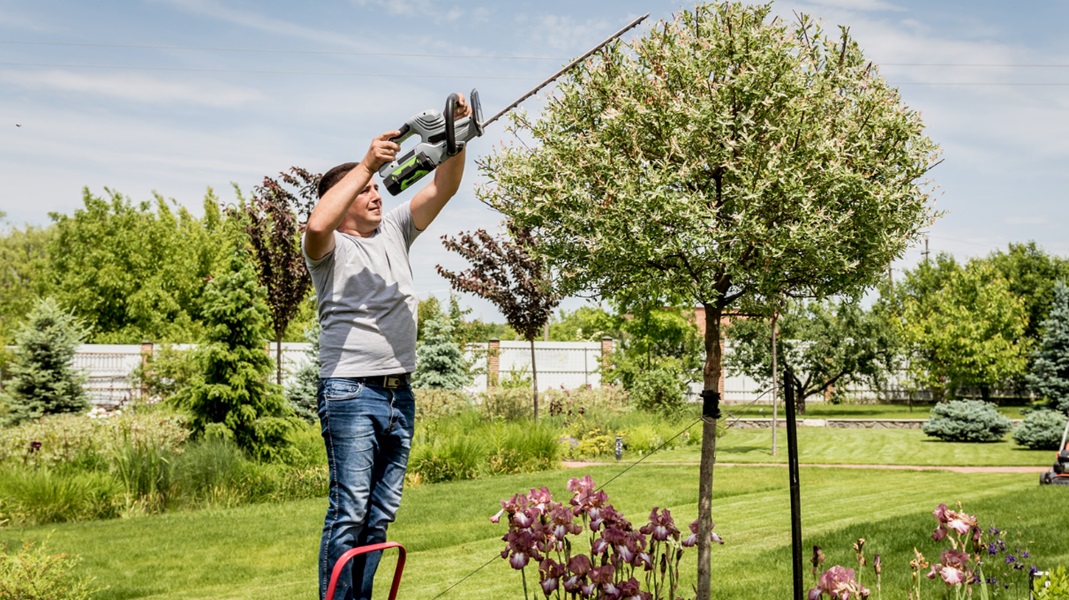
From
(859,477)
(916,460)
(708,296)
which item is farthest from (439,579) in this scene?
(916,460)

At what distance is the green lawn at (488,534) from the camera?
5.85 meters

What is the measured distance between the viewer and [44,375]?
52.7 ft

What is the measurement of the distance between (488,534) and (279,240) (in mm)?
9077

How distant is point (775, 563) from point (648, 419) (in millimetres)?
11748

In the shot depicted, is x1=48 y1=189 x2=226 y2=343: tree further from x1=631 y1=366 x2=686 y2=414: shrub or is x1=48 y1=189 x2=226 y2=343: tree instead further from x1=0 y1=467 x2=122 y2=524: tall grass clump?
x1=0 y1=467 x2=122 y2=524: tall grass clump

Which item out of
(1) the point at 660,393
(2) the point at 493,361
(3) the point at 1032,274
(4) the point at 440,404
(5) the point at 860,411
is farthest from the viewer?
(3) the point at 1032,274

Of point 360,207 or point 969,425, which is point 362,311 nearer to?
point 360,207

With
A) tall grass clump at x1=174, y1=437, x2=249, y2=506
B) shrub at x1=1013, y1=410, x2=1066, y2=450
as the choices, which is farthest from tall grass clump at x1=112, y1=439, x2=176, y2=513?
shrub at x1=1013, y1=410, x2=1066, y2=450

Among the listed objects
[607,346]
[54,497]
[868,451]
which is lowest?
[868,451]

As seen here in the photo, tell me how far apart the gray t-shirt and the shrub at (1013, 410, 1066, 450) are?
647 inches

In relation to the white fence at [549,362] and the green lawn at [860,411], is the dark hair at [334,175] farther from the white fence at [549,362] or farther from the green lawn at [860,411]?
the white fence at [549,362]

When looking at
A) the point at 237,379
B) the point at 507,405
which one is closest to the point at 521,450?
the point at 237,379

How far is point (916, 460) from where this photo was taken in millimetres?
15047

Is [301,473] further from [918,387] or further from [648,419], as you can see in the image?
[918,387]
